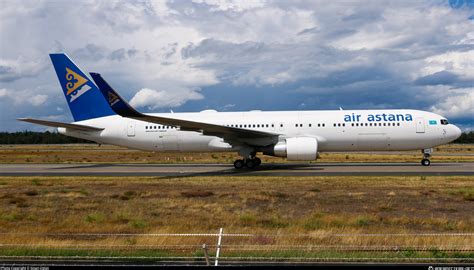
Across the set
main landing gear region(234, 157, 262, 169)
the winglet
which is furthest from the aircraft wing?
main landing gear region(234, 157, 262, 169)

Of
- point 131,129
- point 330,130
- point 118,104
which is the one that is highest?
point 118,104

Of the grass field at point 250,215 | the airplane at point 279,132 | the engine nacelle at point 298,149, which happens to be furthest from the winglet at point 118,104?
the engine nacelle at point 298,149

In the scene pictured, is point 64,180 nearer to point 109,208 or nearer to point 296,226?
point 109,208

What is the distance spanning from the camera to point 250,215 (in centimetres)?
1377

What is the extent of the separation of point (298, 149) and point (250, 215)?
14182 mm

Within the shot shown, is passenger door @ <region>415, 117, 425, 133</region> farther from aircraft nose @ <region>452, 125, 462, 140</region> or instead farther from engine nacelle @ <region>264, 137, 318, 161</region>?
engine nacelle @ <region>264, 137, 318, 161</region>

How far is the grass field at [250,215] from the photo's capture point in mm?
9406

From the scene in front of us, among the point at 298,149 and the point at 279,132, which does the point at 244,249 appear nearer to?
the point at 298,149

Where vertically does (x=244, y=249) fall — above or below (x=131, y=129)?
below

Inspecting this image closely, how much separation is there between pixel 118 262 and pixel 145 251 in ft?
4.94

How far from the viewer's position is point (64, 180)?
24.9 m

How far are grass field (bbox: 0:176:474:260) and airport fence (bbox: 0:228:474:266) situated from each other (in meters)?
0.03

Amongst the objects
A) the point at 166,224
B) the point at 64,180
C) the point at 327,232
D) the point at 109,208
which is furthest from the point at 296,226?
the point at 64,180

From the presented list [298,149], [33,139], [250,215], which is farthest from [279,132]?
[33,139]
